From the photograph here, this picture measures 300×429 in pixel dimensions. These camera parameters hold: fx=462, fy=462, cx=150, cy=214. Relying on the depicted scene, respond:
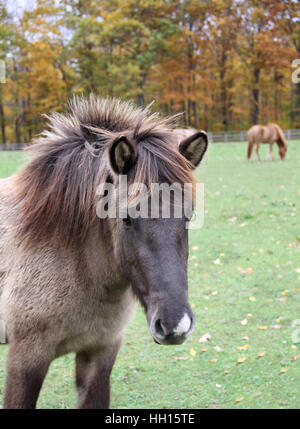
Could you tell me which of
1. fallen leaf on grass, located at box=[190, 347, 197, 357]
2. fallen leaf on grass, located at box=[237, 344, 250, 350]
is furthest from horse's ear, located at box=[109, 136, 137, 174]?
fallen leaf on grass, located at box=[237, 344, 250, 350]

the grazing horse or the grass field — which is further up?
the grazing horse

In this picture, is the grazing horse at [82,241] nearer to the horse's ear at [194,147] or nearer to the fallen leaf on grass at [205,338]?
the horse's ear at [194,147]

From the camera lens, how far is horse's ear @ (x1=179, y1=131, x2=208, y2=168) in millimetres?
2709

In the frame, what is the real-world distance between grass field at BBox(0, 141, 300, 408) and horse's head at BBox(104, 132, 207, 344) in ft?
1.83

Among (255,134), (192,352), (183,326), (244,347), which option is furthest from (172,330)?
(255,134)

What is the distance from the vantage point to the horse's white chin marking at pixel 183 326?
2.24 meters

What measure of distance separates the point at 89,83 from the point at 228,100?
43.2 ft

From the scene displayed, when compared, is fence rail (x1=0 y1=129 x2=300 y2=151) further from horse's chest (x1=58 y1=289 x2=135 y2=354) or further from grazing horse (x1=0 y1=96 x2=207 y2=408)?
horse's chest (x1=58 y1=289 x2=135 y2=354)

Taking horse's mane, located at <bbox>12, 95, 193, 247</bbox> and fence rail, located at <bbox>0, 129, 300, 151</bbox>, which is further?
fence rail, located at <bbox>0, 129, 300, 151</bbox>

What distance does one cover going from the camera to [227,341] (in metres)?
5.21

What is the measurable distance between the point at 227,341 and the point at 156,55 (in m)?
31.7

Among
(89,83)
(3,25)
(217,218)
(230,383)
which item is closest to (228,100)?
(89,83)

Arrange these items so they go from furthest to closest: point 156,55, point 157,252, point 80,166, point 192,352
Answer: point 156,55, point 192,352, point 80,166, point 157,252

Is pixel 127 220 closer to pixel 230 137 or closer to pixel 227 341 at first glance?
pixel 227 341
